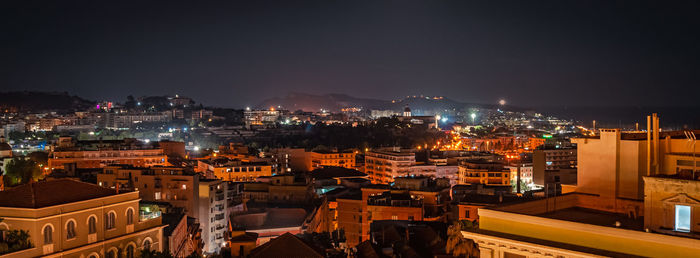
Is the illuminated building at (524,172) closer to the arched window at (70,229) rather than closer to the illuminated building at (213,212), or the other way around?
the illuminated building at (213,212)

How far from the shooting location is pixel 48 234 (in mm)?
9617

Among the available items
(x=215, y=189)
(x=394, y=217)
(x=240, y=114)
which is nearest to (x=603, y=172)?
(x=394, y=217)

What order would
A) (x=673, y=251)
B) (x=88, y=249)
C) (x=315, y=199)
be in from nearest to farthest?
1. (x=673, y=251)
2. (x=88, y=249)
3. (x=315, y=199)

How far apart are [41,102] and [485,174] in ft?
341

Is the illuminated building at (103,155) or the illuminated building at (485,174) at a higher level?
the illuminated building at (103,155)

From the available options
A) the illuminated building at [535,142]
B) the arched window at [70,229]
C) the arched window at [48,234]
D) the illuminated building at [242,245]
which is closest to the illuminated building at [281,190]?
the illuminated building at [242,245]

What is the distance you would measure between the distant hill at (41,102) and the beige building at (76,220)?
10354cm

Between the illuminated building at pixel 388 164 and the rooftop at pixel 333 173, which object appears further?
the illuminated building at pixel 388 164

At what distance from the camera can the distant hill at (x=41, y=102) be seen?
107m

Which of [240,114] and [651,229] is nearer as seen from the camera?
[651,229]

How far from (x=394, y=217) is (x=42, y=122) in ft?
267

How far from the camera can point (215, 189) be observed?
22.4 m

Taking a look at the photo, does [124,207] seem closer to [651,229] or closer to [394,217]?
[651,229]

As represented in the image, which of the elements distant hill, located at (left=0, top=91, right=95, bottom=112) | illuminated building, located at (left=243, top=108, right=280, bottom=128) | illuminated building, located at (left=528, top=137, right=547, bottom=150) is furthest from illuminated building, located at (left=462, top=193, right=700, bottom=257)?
illuminated building, located at (left=243, top=108, right=280, bottom=128)
